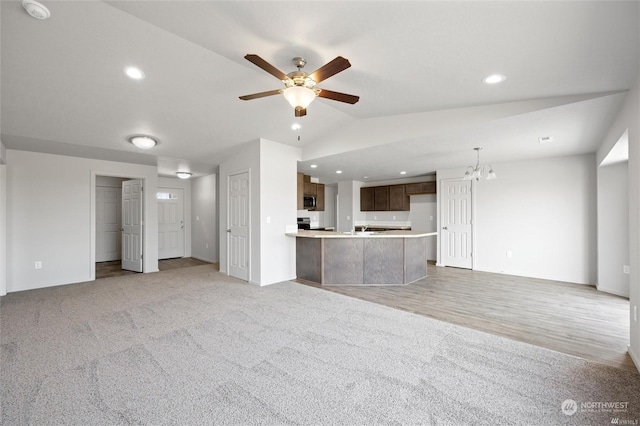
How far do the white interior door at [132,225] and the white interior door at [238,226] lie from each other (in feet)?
6.98

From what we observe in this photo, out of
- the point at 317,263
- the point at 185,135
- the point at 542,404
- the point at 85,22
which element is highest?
the point at 85,22

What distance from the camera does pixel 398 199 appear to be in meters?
8.10

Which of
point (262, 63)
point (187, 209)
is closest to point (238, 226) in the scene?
point (187, 209)

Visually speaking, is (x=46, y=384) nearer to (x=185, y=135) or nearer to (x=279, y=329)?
(x=279, y=329)

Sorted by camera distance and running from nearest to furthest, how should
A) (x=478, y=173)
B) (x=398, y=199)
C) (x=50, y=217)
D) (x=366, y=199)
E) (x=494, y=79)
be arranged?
1. (x=494, y=79)
2. (x=478, y=173)
3. (x=50, y=217)
4. (x=398, y=199)
5. (x=366, y=199)

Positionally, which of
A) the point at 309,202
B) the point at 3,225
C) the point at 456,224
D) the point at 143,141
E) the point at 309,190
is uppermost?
the point at 143,141

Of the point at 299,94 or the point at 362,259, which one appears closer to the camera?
the point at 299,94

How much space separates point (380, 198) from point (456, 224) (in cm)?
250

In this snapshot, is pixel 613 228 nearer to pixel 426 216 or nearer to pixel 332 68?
pixel 426 216

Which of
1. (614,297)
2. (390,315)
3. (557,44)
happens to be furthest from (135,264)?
(614,297)

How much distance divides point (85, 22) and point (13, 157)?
3963 millimetres

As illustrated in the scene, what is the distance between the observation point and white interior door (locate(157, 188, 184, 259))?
7.75 metres

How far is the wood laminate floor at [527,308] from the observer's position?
2773 mm

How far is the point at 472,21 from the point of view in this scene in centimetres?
192
